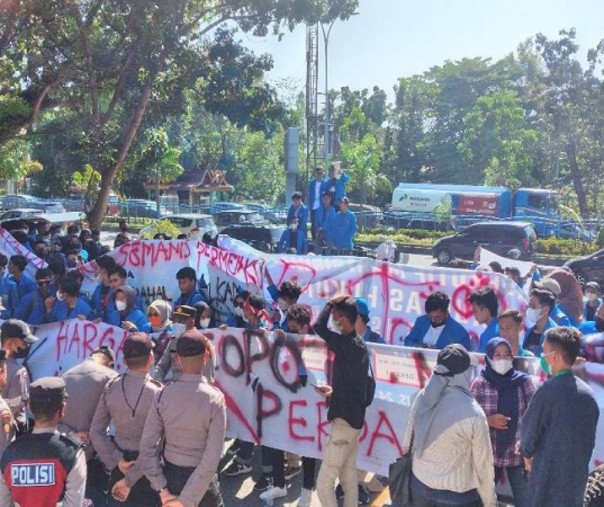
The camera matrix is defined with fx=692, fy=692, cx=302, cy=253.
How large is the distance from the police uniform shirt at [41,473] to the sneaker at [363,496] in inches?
107

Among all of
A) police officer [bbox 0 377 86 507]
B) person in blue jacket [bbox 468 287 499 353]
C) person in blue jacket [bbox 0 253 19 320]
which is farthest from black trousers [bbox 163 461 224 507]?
person in blue jacket [bbox 0 253 19 320]

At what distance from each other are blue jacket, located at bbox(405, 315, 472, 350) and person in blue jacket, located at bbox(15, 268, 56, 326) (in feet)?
12.4

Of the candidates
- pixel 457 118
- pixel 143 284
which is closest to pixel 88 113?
pixel 143 284

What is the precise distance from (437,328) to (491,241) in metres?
20.2

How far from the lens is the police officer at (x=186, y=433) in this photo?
3801 millimetres

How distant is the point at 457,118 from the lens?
5600 cm

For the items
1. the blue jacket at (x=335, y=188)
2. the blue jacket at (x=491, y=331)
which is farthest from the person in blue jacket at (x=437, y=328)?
the blue jacket at (x=335, y=188)

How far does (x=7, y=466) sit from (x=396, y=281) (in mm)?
5069

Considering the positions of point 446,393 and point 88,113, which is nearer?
point 446,393

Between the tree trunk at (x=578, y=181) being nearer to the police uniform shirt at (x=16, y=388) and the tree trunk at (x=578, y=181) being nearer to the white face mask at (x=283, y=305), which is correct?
the white face mask at (x=283, y=305)

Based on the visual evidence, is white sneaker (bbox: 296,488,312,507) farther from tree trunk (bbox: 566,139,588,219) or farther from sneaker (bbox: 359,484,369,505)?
tree trunk (bbox: 566,139,588,219)

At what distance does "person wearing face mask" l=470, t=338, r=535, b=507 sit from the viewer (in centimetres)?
430

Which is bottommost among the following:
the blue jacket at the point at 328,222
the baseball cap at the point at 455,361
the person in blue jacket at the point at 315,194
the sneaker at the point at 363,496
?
the sneaker at the point at 363,496

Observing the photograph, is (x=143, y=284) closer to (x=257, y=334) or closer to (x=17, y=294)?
(x=17, y=294)
